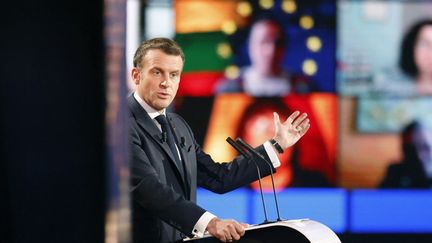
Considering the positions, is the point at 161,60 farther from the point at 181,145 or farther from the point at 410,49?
the point at 410,49

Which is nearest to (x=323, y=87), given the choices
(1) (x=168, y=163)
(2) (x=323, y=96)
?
(2) (x=323, y=96)

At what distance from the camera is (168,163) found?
8.95ft

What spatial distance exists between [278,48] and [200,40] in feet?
1.62

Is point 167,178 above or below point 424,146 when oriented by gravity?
above

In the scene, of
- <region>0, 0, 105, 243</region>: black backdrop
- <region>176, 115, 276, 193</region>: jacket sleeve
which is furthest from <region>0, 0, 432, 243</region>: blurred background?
<region>0, 0, 105, 243</region>: black backdrop

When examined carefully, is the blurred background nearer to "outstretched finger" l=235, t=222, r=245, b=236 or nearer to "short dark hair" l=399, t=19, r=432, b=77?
"short dark hair" l=399, t=19, r=432, b=77

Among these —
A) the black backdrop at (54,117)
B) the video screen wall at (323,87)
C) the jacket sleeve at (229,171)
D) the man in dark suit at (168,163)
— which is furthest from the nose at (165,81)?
the video screen wall at (323,87)

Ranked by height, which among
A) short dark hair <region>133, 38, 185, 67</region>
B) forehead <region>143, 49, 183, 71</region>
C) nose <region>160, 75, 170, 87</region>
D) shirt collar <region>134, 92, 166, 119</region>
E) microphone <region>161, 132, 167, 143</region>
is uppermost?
short dark hair <region>133, 38, 185, 67</region>

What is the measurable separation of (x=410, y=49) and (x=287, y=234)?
3.34 meters

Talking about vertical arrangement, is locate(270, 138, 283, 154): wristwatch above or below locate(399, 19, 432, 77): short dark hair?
below

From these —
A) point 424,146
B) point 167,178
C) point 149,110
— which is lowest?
point 424,146

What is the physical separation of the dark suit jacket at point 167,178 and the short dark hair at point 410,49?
2776 millimetres

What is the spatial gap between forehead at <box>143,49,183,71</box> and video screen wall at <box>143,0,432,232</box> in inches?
102

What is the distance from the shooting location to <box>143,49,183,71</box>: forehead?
2738mm
